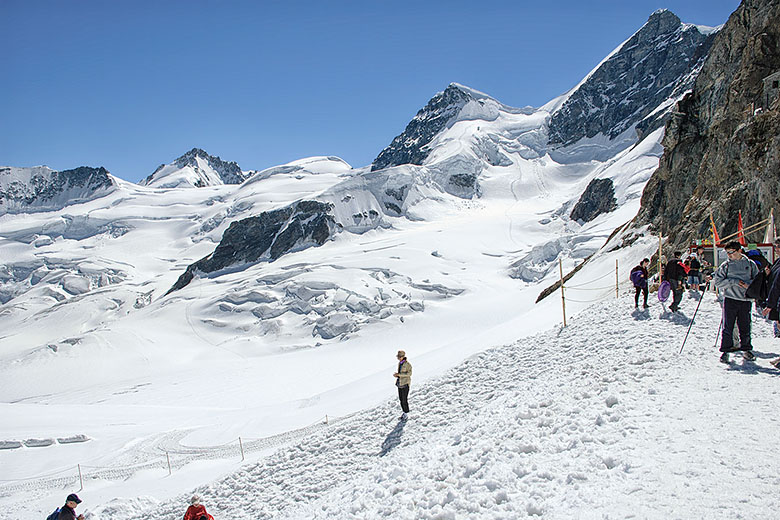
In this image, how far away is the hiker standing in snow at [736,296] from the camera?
6848 millimetres

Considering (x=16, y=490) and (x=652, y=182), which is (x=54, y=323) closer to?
(x=16, y=490)

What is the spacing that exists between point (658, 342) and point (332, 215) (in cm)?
8245

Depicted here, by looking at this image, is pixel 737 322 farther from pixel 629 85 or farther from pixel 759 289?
pixel 629 85

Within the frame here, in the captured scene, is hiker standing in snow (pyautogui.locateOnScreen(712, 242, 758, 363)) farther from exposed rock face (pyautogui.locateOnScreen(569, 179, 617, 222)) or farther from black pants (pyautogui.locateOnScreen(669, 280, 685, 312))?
exposed rock face (pyautogui.locateOnScreen(569, 179, 617, 222))

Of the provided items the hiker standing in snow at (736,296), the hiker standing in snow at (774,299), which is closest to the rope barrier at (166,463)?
the hiker standing in snow at (736,296)

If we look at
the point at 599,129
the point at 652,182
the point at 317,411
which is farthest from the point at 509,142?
the point at 317,411

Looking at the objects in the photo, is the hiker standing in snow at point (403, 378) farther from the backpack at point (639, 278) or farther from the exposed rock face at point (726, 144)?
the exposed rock face at point (726, 144)

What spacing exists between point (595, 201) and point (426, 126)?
119m

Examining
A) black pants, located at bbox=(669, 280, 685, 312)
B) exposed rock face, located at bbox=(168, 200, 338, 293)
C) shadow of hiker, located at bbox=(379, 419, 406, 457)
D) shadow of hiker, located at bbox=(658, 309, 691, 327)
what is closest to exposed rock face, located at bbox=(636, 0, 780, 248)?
black pants, located at bbox=(669, 280, 685, 312)

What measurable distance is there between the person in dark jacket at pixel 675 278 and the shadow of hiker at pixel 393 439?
7185 mm

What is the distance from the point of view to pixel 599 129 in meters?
147

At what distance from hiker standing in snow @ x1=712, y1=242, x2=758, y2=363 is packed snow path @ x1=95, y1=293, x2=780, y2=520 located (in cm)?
31

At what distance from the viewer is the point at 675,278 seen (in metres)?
11.1

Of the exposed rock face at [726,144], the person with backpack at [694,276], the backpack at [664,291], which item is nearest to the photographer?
the backpack at [664,291]
